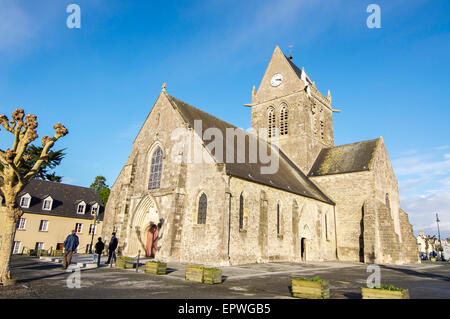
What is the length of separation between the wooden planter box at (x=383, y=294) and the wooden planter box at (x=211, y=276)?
5402 mm

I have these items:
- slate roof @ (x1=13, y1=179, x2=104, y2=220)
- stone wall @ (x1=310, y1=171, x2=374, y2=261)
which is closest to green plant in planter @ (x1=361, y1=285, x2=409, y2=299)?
stone wall @ (x1=310, y1=171, x2=374, y2=261)

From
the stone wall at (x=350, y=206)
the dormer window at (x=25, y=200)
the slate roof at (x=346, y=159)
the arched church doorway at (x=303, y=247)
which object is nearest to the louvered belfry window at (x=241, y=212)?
the arched church doorway at (x=303, y=247)

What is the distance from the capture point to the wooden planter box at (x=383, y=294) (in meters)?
7.65

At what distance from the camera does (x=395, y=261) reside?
1026 inches

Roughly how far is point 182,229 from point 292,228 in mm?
9518

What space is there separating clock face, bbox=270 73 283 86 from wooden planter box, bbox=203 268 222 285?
30098 mm

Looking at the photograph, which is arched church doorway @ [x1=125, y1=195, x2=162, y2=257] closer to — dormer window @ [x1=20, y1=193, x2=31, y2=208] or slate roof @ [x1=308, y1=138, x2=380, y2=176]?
dormer window @ [x1=20, y1=193, x2=31, y2=208]

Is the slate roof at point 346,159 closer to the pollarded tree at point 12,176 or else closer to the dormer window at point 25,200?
the pollarded tree at point 12,176

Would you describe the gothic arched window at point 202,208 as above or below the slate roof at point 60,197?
below

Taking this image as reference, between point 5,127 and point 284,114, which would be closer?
point 5,127

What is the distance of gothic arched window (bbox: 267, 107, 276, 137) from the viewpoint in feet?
121

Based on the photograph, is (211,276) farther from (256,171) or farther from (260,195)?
(256,171)
